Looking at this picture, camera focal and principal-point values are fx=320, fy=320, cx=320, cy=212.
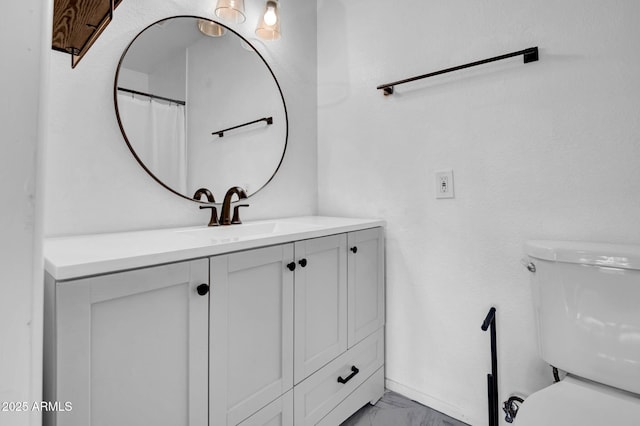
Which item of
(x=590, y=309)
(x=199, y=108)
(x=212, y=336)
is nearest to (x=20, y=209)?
(x=212, y=336)

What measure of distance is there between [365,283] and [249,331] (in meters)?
0.67

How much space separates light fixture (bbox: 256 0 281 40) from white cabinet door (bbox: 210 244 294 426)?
1.11m

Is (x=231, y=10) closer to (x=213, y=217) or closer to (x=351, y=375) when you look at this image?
(x=213, y=217)

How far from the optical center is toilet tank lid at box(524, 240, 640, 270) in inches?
36.2

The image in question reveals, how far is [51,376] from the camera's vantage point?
634 mm

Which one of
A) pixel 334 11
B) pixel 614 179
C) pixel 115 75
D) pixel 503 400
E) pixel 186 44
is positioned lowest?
pixel 503 400

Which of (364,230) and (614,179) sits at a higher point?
(614,179)

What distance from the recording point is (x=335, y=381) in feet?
4.27

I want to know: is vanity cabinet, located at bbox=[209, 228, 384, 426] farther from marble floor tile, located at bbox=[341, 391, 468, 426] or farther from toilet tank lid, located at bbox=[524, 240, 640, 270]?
toilet tank lid, located at bbox=[524, 240, 640, 270]

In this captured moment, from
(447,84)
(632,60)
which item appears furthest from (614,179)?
(447,84)

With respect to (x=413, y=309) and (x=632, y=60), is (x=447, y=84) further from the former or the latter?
(x=413, y=309)

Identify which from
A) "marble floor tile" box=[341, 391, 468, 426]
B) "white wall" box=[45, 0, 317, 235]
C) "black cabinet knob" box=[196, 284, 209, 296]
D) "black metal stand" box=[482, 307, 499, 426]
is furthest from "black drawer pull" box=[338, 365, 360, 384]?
"white wall" box=[45, 0, 317, 235]

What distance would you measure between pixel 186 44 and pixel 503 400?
1.96 metres

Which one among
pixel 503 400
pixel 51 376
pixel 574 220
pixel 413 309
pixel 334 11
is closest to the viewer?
pixel 51 376
